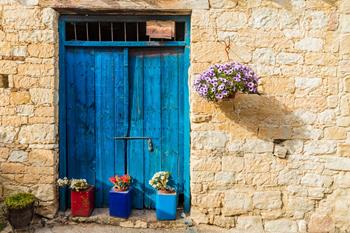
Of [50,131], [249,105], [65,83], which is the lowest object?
[50,131]

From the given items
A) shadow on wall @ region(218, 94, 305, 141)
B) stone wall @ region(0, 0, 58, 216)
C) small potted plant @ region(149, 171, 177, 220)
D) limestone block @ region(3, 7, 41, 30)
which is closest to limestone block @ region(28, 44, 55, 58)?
stone wall @ region(0, 0, 58, 216)

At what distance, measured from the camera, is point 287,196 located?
410 centimetres

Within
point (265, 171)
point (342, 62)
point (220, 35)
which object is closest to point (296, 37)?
point (342, 62)

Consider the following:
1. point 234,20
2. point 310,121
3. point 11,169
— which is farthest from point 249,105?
point 11,169

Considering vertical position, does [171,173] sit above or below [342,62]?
below

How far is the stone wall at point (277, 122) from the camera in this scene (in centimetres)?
406

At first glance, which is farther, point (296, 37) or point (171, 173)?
point (171, 173)

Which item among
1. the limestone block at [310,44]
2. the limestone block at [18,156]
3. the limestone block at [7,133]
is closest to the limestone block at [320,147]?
the limestone block at [310,44]

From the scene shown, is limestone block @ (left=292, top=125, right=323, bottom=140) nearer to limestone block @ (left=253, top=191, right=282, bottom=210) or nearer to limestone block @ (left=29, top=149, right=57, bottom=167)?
limestone block @ (left=253, top=191, right=282, bottom=210)

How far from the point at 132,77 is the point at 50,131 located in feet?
3.79

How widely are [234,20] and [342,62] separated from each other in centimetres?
133

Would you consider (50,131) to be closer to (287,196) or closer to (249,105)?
(249,105)

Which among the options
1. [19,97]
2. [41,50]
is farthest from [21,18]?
[19,97]

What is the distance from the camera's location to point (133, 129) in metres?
4.34
